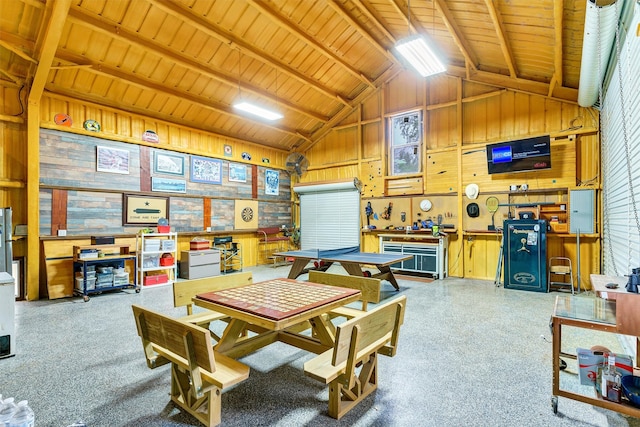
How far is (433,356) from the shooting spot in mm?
3117

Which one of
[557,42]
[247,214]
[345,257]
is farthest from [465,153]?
[247,214]

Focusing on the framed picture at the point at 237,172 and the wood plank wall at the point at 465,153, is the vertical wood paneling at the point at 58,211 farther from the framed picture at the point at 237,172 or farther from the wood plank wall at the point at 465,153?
the wood plank wall at the point at 465,153

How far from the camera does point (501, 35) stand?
5.14m

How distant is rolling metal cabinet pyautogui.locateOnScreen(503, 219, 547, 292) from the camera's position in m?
5.94

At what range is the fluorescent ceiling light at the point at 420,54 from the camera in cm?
450

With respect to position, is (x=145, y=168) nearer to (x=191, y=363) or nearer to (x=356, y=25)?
(x=356, y=25)

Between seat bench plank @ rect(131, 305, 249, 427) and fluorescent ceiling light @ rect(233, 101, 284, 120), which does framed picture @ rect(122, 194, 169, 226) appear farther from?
seat bench plank @ rect(131, 305, 249, 427)

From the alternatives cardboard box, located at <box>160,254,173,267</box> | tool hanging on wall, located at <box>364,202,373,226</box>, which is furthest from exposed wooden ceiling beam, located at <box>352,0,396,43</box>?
cardboard box, located at <box>160,254,173,267</box>

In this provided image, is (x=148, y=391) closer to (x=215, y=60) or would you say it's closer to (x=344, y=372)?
(x=344, y=372)

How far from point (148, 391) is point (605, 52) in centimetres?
595

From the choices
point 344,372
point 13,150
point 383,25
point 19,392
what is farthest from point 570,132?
point 13,150

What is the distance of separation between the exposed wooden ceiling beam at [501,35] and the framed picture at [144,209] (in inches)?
289

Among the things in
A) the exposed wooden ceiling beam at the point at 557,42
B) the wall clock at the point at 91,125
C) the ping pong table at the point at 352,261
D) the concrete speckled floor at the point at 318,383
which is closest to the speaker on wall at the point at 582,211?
the exposed wooden ceiling beam at the point at 557,42

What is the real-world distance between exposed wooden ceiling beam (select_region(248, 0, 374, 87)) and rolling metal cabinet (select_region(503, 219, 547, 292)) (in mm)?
5173
